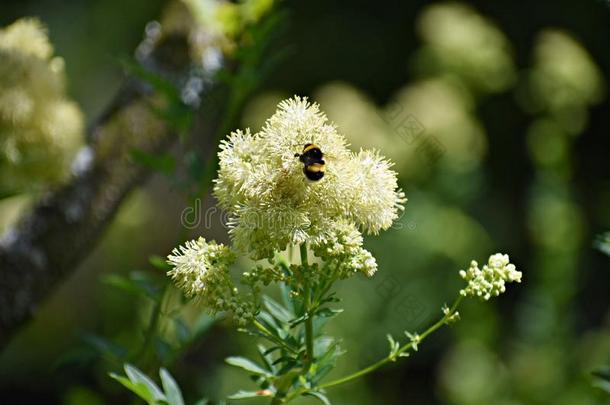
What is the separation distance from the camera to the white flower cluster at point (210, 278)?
0.86 metres

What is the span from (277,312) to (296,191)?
0.20 metres

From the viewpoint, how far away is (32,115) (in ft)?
5.09

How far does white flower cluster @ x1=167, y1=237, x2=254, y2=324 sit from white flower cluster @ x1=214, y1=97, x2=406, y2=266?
4 centimetres

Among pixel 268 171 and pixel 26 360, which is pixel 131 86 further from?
pixel 26 360

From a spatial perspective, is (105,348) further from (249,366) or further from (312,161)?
(312,161)

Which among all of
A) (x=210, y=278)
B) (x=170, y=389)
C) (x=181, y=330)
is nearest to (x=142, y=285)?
(x=181, y=330)

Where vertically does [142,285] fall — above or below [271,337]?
above

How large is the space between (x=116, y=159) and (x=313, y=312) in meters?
0.99

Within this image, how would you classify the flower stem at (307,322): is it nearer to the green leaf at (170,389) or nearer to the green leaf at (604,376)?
the green leaf at (170,389)

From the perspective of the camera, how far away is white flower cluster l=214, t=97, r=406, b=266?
849 millimetres

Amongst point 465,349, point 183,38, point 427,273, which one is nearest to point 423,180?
point 427,273

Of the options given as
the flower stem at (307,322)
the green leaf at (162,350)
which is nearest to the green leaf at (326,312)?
the flower stem at (307,322)

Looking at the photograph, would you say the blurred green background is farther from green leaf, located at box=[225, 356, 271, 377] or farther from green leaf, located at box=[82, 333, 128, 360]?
green leaf, located at box=[225, 356, 271, 377]

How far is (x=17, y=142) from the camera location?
1559mm
